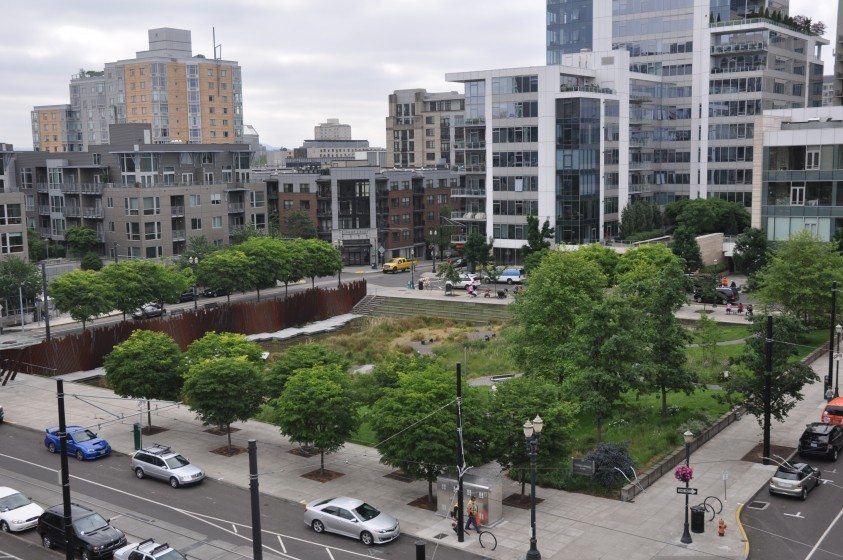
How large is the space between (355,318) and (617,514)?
45.6 m

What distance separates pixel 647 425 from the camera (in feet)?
127

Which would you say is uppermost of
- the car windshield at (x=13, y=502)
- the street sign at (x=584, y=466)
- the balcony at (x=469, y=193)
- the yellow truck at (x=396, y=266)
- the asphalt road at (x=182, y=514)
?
the balcony at (x=469, y=193)

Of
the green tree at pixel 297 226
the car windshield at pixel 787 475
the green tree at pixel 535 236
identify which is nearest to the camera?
the car windshield at pixel 787 475

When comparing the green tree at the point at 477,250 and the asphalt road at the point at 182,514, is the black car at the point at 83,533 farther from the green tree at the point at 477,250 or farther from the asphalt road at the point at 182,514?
the green tree at the point at 477,250

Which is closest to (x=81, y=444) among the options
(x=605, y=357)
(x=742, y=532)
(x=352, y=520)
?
(x=352, y=520)

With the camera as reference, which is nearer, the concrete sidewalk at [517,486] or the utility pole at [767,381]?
the concrete sidewalk at [517,486]

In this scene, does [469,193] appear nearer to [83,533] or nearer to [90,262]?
[90,262]

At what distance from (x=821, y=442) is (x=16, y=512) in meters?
30.6

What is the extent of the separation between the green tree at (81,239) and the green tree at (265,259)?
20708mm

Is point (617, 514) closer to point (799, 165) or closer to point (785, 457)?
point (785, 457)

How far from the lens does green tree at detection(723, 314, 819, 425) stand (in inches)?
1393

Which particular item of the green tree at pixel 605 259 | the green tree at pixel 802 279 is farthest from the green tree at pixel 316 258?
the green tree at pixel 802 279

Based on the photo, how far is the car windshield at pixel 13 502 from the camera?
30.8m

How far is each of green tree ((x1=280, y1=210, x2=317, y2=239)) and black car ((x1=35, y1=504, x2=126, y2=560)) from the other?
2909 inches
